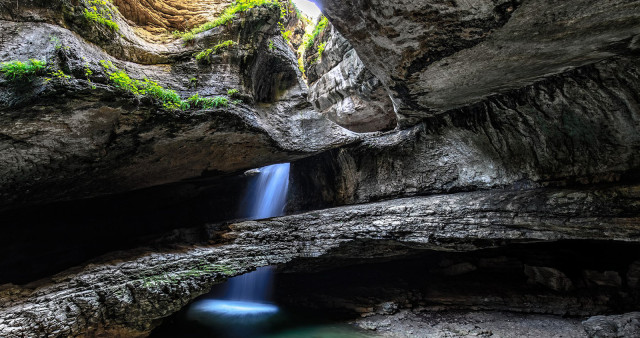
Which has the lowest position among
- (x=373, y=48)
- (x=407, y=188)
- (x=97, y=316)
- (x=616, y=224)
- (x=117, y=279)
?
(x=97, y=316)

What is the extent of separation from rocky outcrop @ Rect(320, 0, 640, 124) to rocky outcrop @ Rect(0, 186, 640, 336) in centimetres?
201

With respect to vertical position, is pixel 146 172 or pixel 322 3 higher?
pixel 322 3

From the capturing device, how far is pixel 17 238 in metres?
7.18

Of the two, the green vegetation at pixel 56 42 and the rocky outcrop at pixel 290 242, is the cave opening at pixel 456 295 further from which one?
the green vegetation at pixel 56 42

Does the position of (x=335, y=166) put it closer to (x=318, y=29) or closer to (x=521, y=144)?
(x=521, y=144)

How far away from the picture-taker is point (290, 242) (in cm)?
657

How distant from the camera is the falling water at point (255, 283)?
8.87 meters

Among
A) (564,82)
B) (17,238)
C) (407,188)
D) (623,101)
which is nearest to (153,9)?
(17,238)

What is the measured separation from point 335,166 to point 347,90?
→ 327cm

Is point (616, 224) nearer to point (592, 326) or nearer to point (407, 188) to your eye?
point (592, 326)

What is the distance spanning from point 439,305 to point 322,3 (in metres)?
7.05

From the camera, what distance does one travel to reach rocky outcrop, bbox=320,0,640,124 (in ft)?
9.61

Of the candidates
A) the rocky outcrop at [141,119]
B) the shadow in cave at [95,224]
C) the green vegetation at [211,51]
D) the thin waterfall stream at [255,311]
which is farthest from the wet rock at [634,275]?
the green vegetation at [211,51]

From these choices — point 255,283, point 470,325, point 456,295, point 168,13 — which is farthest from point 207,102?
point 255,283
